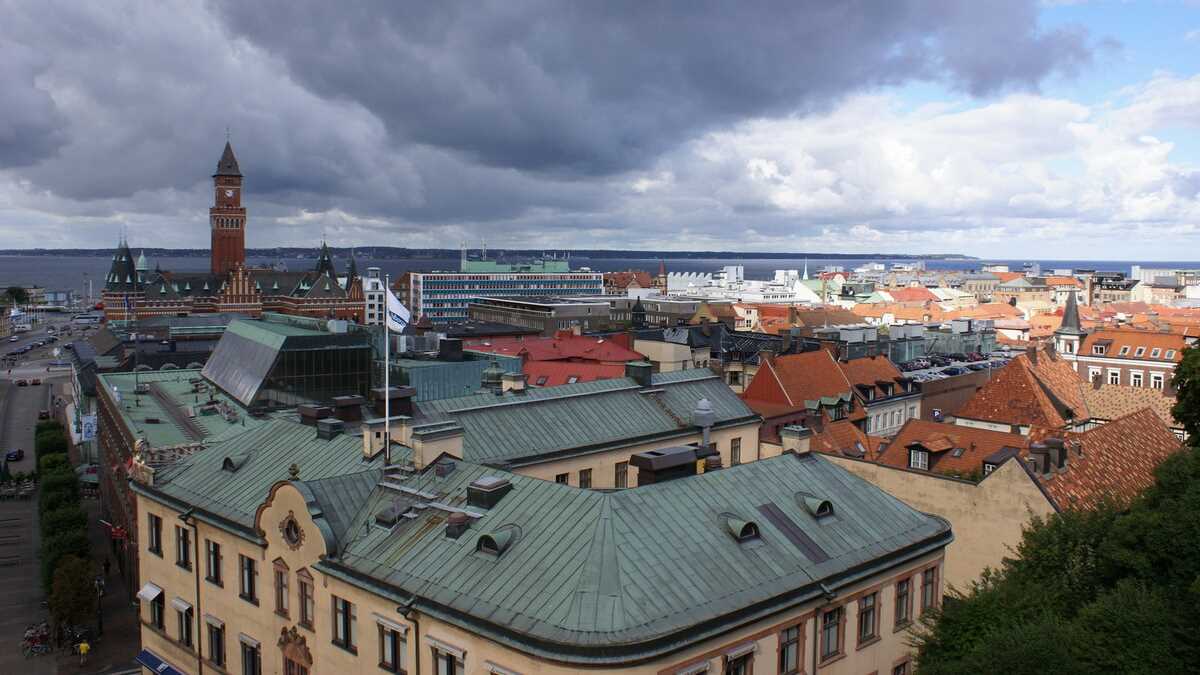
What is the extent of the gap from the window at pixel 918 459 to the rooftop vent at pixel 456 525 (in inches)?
1367

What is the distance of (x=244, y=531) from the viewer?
33219mm

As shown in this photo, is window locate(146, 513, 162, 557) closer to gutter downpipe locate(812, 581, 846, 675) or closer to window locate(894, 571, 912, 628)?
gutter downpipe locate(812, 581, 846, 675)

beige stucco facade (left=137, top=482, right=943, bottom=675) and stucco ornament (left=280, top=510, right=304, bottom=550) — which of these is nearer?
beige stucco facade (left=137, top=482, right=943, bottom=675)

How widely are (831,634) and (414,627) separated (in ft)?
41.8

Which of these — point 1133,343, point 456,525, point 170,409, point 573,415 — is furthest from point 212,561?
point 1133,343

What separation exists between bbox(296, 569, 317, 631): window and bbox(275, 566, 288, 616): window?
3.38 feet

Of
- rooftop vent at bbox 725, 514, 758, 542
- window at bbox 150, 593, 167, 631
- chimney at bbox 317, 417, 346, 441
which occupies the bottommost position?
window at bbox 150, 593, 167, 631

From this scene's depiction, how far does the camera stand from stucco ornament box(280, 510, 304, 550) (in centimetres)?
3067

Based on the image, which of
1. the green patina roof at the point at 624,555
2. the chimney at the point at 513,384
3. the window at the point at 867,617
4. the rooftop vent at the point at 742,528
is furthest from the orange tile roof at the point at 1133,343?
the rooftop vent at the point at 742,528

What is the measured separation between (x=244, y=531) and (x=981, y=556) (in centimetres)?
3180

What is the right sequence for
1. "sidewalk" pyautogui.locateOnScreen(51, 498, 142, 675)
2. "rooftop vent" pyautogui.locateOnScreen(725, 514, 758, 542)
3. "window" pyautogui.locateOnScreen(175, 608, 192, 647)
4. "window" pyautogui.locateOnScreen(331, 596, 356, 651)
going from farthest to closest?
"sidewalk" pyautogui.locateOnScreen(51, 498, 142, 675)
"window" pyautogui.locateOnScreen(175, 608, 192, 647)
"window" pyautogui.locateOnScreen(331, 596, 356, 651)
"rooftop vent" pyautogui.locateOnScreen(725, 514, 758, 542)

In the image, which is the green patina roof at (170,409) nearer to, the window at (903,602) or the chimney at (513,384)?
the chimney at (513,384)

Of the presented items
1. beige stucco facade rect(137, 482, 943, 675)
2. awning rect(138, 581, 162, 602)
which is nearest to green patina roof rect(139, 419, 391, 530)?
beige stucco facade rect(137, 482, 943, 675)

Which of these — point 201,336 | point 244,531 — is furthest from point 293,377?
point 201,336
